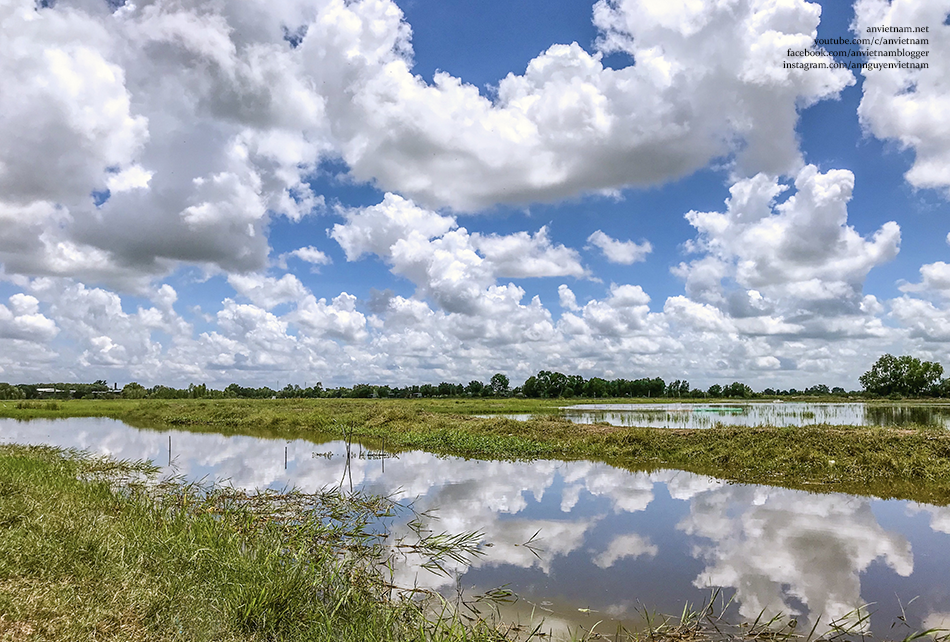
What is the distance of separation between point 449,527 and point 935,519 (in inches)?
431

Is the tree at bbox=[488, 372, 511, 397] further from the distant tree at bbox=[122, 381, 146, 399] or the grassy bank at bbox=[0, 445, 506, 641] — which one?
the grassy bank at bbox=[0, 445, 506, 641]

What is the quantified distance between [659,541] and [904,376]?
104 m

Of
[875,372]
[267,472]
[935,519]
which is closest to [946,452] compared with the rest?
[935,519]

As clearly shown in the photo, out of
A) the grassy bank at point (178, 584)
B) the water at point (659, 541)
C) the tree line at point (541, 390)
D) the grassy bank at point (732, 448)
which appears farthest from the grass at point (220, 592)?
the tree line at point (541, 390)

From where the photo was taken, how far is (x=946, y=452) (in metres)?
17.1

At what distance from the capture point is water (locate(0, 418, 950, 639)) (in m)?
7.65

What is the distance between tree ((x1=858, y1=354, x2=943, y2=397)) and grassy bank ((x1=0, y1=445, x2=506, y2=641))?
355 ft

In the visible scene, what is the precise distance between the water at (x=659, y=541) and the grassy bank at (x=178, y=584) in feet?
5.53

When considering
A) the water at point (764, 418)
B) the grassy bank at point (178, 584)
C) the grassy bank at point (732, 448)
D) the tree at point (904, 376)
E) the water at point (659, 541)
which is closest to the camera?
the grassy bank at point (178, 584)

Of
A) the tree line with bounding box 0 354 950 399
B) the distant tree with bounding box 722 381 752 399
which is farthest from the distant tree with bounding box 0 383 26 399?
the distant tree with bounding box 722 381 752 399

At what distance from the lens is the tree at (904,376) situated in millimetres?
88062

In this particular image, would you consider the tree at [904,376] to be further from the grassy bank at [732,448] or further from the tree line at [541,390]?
the grassy bank at [732,448]

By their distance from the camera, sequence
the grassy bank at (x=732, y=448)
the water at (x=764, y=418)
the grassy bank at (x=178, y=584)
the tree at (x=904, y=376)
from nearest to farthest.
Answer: the grassy bank at (x=178, y=584), the grassy bank at (x=732, y=448), the water at (x=764, y=418), the tree at (x=904, y=376)

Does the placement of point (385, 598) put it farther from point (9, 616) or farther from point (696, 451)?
point (696, 451)
